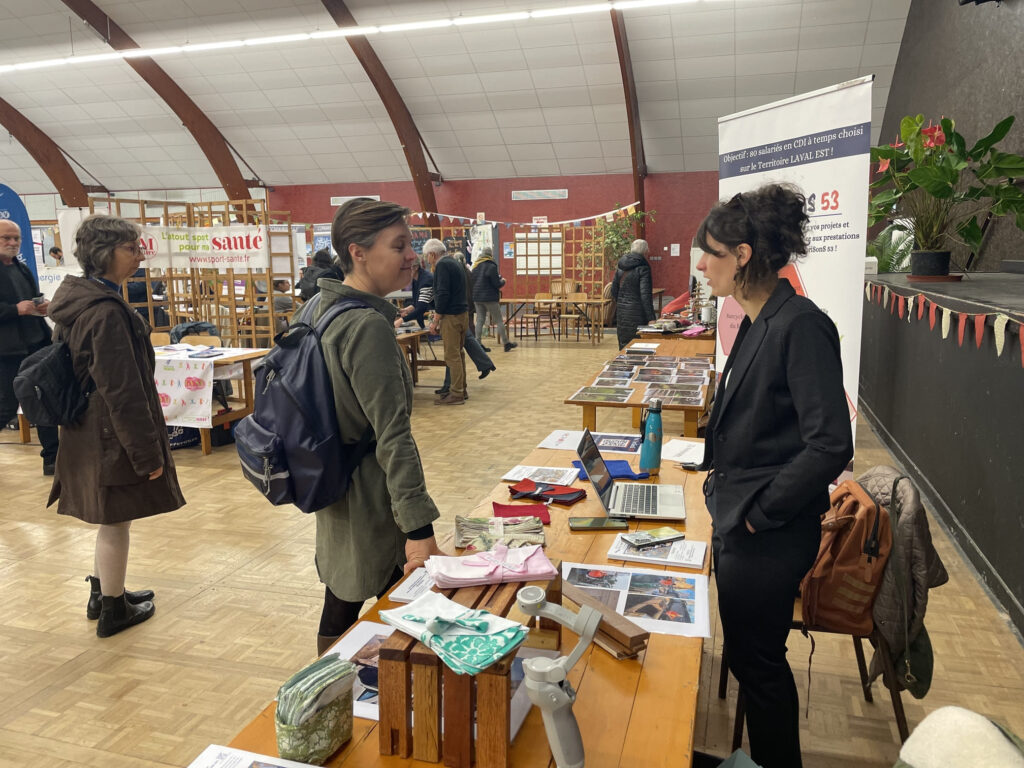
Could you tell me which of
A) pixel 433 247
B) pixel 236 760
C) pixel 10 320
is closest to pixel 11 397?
pixel 10 320

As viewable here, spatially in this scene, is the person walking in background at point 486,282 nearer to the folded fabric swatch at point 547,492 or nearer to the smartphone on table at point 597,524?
the folded fabric swatch at point 547,492

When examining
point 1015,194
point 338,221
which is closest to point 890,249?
point 1015,194

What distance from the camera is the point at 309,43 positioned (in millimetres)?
11875

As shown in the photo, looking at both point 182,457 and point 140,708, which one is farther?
point 182,457

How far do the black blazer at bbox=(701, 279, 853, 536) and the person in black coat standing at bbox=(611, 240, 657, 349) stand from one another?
5.87m

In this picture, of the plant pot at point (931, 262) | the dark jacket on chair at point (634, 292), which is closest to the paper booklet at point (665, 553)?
the plant pot at point (931, 262)

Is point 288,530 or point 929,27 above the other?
point 929,27

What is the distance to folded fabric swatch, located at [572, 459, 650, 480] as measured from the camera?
2523 mm

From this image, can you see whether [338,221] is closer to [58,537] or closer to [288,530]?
[288,530]

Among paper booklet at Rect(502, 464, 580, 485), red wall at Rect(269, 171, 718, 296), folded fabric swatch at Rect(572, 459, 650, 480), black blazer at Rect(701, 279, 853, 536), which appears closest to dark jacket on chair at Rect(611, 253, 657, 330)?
folded fabric swatch at Rect(572, 459, 650, 480)

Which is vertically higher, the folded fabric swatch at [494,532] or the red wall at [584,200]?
the red wall at [584,200]

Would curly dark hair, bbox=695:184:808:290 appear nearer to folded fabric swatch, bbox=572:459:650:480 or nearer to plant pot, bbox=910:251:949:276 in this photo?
folded fabric swatch, bbox=572:459:650:480

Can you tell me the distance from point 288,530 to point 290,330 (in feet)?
8.33

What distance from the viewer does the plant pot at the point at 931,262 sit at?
4.61 m
